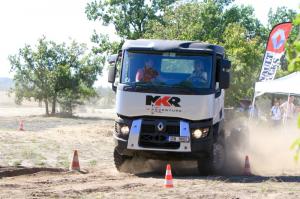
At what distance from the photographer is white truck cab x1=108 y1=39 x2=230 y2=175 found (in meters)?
11.1

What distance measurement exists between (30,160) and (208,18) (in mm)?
36421

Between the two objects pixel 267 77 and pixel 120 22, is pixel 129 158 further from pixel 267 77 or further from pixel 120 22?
pixel 120 22

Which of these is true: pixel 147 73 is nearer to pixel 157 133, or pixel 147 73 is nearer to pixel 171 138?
pixel 157 133

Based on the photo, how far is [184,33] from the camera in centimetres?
3266

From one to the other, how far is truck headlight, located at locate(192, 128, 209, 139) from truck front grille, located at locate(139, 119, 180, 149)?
1.12ft

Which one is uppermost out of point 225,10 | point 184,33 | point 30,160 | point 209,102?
point 225,10

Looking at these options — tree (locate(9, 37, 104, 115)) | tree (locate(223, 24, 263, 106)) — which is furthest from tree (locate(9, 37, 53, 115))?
tree (locate(223, 24, 263, 106))

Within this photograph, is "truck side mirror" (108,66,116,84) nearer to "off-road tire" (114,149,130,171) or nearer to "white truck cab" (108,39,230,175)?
"white truck cab" (108,39,230,175)

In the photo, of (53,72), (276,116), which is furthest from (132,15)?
(276,116)

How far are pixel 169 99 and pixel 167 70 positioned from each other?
666mm

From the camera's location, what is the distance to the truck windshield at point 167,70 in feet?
36.9

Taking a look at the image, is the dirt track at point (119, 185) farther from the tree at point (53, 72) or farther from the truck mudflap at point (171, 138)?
the tree at point (53, 72)

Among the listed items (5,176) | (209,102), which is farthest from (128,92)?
(5,176)

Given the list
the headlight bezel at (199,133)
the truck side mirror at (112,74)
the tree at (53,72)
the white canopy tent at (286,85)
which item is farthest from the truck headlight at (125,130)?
the tree at (53,72)
